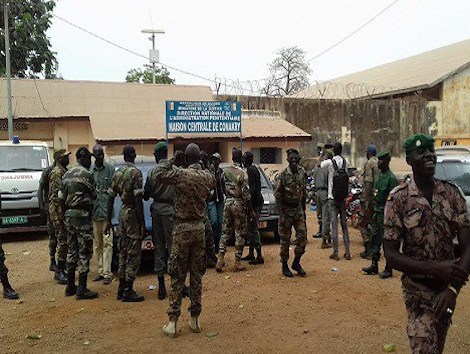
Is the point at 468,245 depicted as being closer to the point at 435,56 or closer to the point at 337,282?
the point at 337,282

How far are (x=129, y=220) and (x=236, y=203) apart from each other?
1.83 m

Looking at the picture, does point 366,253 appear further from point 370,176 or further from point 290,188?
point 290,188

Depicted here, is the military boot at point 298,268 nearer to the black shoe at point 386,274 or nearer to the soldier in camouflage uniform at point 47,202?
the black shoe at point 386,274

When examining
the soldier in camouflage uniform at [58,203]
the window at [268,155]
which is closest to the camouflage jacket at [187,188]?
the soldier in camouflage uniform at [58,203]

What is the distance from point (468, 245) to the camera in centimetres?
264

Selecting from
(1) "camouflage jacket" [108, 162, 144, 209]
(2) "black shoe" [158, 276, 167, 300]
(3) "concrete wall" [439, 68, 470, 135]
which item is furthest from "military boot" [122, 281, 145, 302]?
(3) "concrete wall" [439, 68, 470, 135]

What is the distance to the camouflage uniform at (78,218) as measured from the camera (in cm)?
562

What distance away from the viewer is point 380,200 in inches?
253

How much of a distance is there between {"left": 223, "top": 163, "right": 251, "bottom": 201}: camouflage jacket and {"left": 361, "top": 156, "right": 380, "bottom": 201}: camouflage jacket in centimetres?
195

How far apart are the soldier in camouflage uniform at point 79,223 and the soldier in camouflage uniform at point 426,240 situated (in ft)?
13.1

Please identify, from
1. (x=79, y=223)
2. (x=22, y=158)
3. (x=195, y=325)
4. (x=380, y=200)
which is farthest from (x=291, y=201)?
(x=22, y=158)

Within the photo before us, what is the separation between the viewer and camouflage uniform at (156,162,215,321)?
14.3ft

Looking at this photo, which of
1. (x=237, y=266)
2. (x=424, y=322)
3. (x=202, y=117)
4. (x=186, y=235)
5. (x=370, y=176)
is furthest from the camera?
(x=202, y=117)

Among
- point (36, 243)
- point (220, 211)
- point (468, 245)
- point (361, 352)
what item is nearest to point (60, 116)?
point (36, 243)
